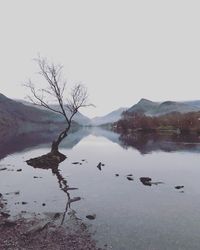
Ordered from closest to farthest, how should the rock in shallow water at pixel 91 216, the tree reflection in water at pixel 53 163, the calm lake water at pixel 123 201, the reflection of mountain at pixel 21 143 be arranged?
1. the calm lake water at pixel 123 201
2. the rock in shallow water at pixel 91 216
3. the tree reflection in water at pixel 53 163
4. the reflection of mountain at pixel 21 143

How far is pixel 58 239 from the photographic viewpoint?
1711 centimetres

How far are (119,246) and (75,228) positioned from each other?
158 inches

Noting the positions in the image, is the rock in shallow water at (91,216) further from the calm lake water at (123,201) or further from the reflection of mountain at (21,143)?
the reflection of mountain at (21,143)

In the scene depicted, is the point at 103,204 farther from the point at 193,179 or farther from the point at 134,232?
the point at 193,179

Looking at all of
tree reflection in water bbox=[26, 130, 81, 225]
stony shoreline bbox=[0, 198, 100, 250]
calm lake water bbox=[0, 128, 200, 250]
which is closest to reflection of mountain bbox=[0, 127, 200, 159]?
tree reflection in water bbox=[26, 130, 81, 225]

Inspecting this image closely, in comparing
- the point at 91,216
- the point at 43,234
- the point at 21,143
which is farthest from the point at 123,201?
the point at 21,143

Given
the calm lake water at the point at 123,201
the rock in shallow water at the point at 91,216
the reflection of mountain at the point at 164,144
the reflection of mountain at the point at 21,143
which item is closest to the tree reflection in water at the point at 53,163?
the calm lake water at the point at 123,201

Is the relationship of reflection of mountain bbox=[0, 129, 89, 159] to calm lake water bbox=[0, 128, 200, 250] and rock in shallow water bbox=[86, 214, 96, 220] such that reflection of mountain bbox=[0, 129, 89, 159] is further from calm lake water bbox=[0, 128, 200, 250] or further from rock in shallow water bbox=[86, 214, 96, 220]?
rock in shallow water bbox=[86, 214, 96, 220]

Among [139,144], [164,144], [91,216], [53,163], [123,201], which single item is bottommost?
[123,201]

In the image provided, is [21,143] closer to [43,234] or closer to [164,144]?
[164,144]

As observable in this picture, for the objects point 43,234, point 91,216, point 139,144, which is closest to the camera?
point 43,234

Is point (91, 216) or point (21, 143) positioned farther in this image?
point (21, 143)

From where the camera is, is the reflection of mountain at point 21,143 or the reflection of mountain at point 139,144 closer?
the reflection of mountain at point 21,143

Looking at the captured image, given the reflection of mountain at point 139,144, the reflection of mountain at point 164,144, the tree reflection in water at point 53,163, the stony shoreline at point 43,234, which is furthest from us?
the reflection of mountain at point 139,144
